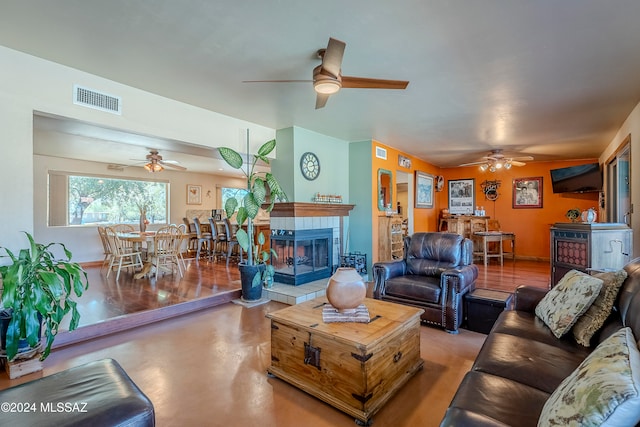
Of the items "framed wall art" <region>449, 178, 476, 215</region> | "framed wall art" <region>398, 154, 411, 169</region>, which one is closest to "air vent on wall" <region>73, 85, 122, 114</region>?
"framed wall art" <region>398, 154, 411, 169</region>

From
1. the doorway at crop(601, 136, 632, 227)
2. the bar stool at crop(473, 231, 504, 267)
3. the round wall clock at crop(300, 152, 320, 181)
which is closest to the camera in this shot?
the doorway at crop(601, 136, 632, 227)

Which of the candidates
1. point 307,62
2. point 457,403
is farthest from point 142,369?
point 307,62

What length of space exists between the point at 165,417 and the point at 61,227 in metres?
6.74

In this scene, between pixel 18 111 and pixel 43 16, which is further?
pixel 18 111

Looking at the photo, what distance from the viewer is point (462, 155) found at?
6.50 meters

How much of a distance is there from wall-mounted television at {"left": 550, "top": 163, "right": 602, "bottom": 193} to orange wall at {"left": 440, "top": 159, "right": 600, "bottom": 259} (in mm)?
838

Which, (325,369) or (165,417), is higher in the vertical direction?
(325,369)

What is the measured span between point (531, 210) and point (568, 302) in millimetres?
6564

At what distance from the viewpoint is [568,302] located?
181cm

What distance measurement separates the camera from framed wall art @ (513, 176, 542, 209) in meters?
7.11

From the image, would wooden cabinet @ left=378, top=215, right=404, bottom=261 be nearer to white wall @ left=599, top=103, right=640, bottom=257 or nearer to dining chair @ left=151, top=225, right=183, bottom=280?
white wall @ left=599, top=103, right=640, bottom=257

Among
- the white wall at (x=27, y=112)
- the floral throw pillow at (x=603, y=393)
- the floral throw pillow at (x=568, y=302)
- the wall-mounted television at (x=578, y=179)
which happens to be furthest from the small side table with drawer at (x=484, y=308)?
the wall-mounted television at (x=578, y=179)

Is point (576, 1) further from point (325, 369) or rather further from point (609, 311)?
point (325, 369)

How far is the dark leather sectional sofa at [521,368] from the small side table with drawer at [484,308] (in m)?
0.82
